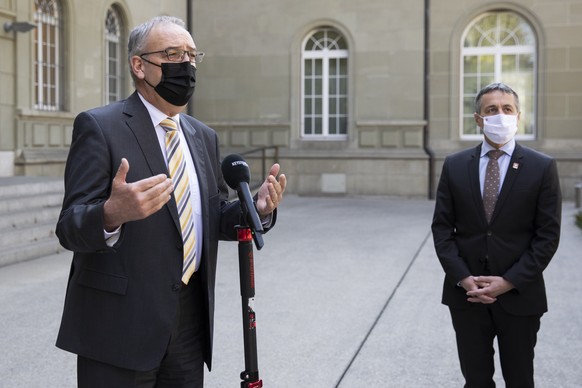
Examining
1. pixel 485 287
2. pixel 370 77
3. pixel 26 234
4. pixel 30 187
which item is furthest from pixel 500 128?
pixel 370 77

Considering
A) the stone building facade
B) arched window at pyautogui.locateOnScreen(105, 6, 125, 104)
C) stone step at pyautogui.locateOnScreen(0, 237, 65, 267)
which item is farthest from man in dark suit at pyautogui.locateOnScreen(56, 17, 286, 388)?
arched window at pyautogui.locateOnScreen(105, 6, 125, 104)

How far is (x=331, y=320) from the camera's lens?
5957mm

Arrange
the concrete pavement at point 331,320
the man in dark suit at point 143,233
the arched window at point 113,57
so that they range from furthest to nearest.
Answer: the arched window at point 113,57 < the concrete pavement at point 331,320 < the man in dark suit at point 143,233

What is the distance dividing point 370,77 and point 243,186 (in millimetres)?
16251

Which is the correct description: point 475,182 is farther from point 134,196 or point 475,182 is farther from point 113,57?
point 113,57

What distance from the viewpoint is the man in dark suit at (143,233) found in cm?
212

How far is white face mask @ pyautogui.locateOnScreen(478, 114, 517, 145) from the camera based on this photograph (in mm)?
3295

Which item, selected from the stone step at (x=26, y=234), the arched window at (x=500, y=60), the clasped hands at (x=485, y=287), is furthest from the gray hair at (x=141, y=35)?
the arched window at (x=500, y=60)

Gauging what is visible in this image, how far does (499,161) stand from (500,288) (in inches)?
24.6

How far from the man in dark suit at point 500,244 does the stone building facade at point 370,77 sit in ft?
43.0

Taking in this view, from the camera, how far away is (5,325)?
561 cm

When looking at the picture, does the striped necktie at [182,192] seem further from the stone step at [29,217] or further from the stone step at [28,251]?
the stone step at [29,217]

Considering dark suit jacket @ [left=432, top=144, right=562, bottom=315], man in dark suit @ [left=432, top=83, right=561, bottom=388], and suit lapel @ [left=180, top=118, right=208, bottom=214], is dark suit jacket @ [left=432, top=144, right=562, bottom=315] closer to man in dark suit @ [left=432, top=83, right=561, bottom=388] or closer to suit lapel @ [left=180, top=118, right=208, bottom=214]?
man in dark suit @ [left=432, top=83, right=561, bottom=388]

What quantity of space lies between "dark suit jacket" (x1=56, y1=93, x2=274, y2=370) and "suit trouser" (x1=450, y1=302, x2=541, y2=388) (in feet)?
5.25
